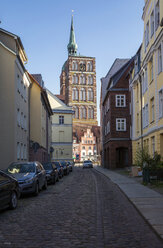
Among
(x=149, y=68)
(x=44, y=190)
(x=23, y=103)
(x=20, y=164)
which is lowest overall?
(x=44, y=190)

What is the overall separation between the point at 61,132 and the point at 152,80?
1728 inches

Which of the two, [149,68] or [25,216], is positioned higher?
[149,68]

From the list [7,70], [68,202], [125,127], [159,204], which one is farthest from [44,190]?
[125,127]

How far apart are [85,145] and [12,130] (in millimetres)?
101974

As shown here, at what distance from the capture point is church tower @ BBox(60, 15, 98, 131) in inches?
4946

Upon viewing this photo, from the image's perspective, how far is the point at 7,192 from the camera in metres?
10.1

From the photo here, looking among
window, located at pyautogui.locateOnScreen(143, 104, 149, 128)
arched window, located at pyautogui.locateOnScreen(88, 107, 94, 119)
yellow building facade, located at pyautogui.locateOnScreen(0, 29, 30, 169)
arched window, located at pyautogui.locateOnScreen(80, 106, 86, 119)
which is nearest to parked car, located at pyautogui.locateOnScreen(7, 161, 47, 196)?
yellow building facade, located at pyautogui.locateOnScreen(0, 29, 30, 169)

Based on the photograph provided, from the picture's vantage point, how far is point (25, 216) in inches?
368

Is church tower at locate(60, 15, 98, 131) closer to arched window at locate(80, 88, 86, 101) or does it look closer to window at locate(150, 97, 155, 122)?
arched window at locate(80, 88, 86, 101)

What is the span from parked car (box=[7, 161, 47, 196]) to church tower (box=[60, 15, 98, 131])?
10838 centimetres

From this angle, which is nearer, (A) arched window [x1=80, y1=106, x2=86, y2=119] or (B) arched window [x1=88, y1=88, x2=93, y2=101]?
(A) arched window [x1=80, y1=106, x2=86, y2=119]

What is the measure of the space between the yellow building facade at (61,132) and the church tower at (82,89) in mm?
54709

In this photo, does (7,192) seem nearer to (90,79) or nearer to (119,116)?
(119,116)

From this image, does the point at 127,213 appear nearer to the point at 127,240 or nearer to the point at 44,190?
the point at 127,240
